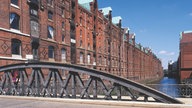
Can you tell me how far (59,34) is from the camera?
30016mm

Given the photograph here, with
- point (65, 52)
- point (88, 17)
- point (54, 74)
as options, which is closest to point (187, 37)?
point (88, 17)

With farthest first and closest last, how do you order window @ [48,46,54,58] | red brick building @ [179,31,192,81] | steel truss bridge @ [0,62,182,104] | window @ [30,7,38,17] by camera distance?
red brick building @ [179,31,192,81]
window @ [48,46,54,58]
window @ [30,7,38,17]
steel truss bridge @ [0,62,182,104]

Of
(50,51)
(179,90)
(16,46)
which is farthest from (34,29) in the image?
(179,90)

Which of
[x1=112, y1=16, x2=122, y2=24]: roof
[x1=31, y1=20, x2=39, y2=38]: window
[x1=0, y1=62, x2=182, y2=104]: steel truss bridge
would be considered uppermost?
[x1=112, y1=16, x2=122, y2=24]: roof

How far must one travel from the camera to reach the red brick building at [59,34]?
69.8 ft

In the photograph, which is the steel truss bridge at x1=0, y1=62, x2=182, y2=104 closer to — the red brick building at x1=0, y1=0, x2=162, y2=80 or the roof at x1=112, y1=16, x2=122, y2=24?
the red brick building at x1=0, y1=0, x2=162, y2=80

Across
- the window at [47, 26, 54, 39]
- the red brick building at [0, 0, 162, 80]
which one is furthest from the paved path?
the window at [47, 26, 54, 39]

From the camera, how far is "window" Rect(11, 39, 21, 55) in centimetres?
2148

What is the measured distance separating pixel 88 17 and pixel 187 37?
954 inches

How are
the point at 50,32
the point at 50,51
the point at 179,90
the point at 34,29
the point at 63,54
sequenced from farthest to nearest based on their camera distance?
the point at 63,54, the point at 50,32, the point at 50,51, the point at 34,29, the point at 179,90

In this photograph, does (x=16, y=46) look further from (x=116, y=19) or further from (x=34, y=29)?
(x=116, y=19)

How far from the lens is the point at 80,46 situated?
36.2 meters

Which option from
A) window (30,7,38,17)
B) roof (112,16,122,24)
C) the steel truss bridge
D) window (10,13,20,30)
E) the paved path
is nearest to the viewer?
the paved path

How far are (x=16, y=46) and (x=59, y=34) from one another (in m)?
8.79
